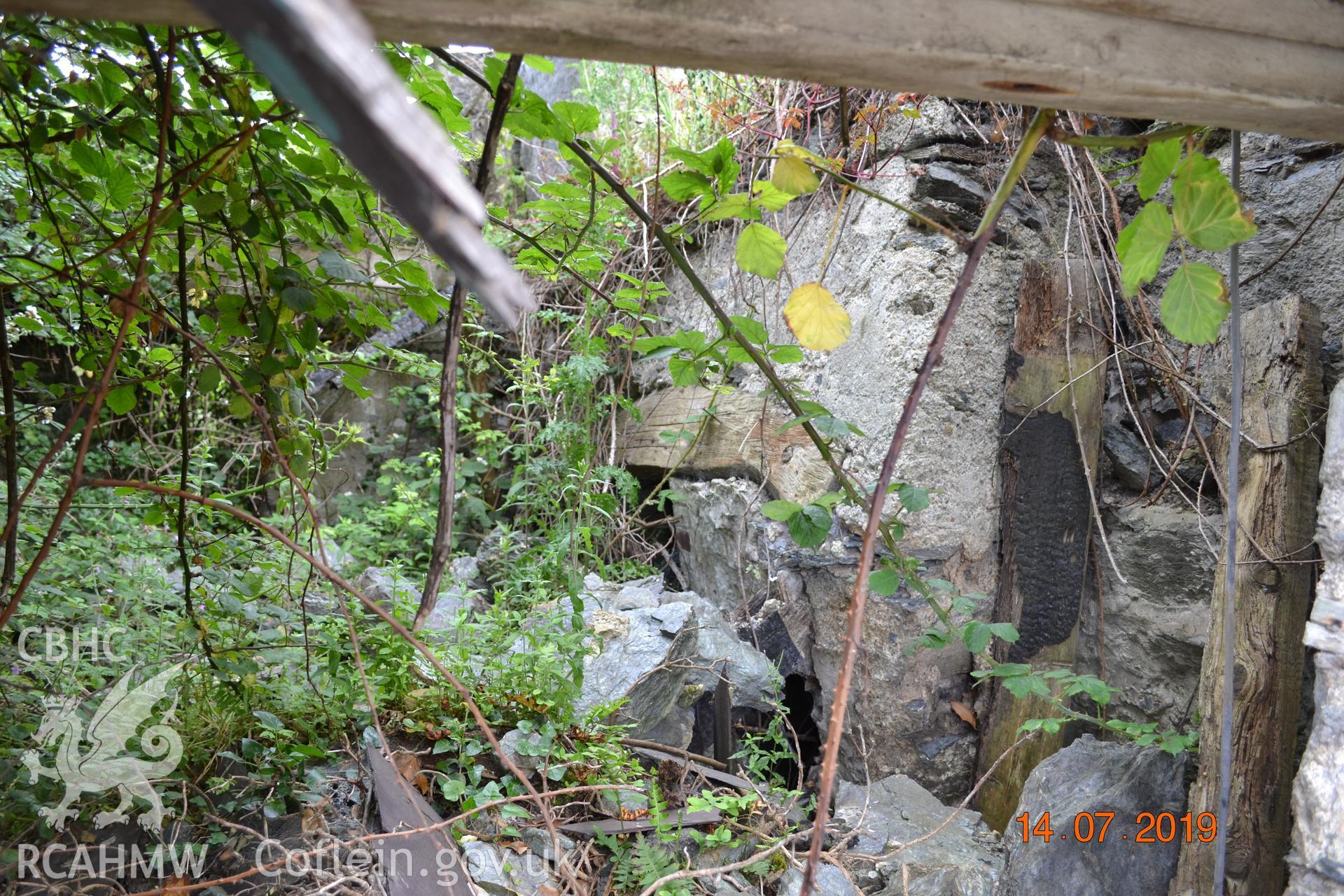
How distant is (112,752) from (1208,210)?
7.15 ft

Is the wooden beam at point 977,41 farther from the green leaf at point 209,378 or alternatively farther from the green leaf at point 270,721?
the green leaf at point 270,721

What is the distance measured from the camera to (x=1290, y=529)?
5.06 feet

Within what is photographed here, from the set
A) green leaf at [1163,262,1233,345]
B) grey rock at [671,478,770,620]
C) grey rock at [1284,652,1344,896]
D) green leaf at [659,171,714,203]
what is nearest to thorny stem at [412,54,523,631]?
green leaf at [659,171,714,203]

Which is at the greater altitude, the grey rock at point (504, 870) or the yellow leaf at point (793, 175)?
the yellow leaf at point (793, 175)

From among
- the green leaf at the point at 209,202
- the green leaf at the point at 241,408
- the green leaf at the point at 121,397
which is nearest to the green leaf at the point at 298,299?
the green leaf at the point at 209,202

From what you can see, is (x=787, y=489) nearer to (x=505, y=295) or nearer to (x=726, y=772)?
(x=726, y=772)

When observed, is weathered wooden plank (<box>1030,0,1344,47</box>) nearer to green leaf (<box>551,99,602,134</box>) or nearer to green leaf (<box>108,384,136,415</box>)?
green leaf (<box>551,99,602,134</box>)

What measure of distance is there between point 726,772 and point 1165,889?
1.17 meters

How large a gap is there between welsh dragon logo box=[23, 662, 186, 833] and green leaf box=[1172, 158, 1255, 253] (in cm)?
207

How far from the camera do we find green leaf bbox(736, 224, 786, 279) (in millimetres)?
1152

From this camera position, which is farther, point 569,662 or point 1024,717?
point 1024,717

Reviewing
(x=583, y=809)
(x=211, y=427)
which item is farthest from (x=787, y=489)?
(x=211, y=427)

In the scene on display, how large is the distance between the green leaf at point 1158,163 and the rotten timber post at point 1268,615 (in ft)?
2.73

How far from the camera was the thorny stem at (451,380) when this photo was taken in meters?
1.16
